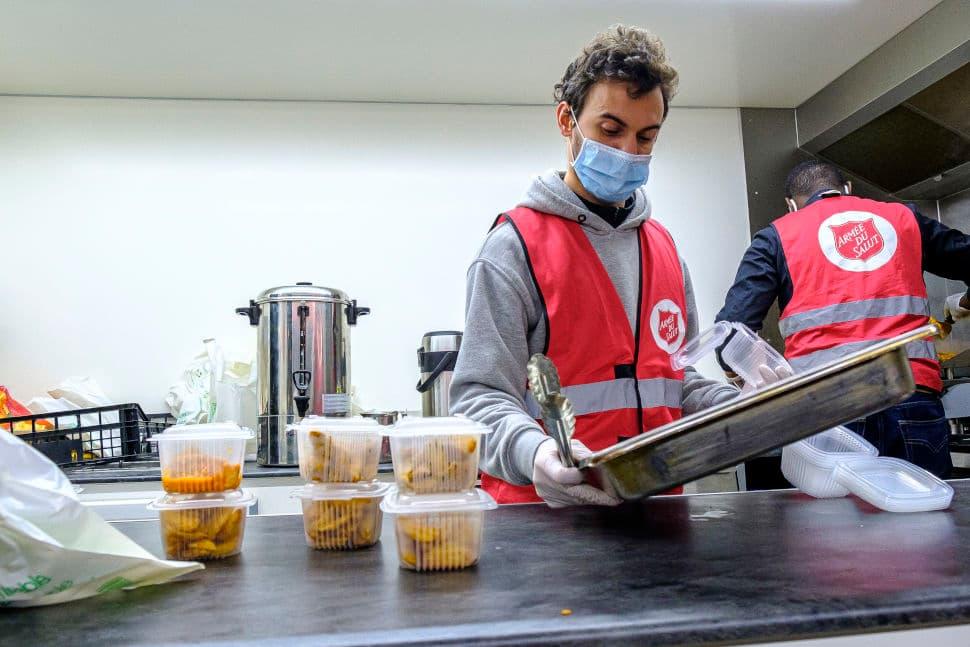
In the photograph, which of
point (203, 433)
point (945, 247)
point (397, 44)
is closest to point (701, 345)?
point (203, 433)

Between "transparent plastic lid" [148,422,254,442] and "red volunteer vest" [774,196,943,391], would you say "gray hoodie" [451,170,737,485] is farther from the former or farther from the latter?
"red volunteer vest" [774,196,943,391]

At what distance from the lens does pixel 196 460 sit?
0.85 metres

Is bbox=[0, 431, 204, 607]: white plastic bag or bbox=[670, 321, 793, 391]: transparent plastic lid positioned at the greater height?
bbox=[670, 321, 793, 391]: transparent plastic lid

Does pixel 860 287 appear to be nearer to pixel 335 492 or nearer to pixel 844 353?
pixel 844 353

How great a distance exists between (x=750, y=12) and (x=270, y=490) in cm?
217

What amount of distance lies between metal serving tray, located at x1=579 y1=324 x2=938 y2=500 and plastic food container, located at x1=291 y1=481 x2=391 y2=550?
1.05ft

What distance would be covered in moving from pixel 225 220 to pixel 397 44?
103 centimetres

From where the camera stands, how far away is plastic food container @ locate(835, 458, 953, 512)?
1.01 meters

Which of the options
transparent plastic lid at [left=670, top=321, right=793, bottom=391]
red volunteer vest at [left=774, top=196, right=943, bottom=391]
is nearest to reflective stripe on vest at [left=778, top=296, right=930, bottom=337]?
red volunteer vest at [left=774, top=196, right=943, bottom=391]

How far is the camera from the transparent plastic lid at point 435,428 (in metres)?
0.77

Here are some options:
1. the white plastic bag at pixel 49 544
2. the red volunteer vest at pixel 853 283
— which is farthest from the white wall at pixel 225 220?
the white plastic bag at pixel 49 544

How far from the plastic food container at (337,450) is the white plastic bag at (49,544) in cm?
23

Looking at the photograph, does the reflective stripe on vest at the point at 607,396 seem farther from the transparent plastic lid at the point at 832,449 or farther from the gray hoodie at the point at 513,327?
the transparent plastic lid at the point at 832,449

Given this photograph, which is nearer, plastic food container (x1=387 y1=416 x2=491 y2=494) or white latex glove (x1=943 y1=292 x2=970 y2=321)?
plastic food container (x1=387 y1=416 x2=491 y2=494)
